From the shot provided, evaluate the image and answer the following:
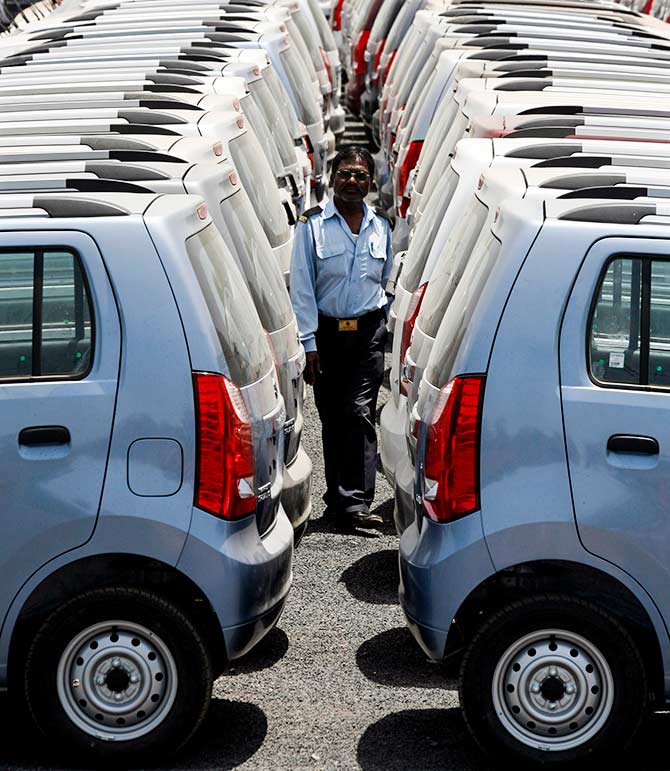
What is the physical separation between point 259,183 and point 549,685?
343cm

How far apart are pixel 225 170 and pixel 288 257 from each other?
260 centimetres

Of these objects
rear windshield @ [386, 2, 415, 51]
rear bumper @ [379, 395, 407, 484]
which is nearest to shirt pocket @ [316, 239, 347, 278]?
rear bumper @ [379, 395, 407, 484]

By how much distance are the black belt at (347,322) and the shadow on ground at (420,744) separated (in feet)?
9.14

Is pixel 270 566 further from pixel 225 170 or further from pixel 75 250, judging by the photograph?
pixel 225 170

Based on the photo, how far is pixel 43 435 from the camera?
541 centimetres

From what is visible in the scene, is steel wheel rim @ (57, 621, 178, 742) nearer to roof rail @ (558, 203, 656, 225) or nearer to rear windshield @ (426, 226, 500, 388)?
rear windshield @ (426, 226, 500, 388)

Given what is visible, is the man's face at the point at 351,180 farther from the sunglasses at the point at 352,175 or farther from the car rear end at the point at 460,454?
the car rear end at the point at 460,454

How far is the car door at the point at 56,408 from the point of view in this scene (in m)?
5.40

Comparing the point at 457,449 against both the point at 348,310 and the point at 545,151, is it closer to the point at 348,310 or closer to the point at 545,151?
the point at 545,151

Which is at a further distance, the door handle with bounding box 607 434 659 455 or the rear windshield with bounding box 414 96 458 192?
the rear windshield with bounding box 414 96 458 192

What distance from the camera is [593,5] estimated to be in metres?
15.0

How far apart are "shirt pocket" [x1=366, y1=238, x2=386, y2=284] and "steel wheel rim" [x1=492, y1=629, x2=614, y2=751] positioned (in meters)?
3.46

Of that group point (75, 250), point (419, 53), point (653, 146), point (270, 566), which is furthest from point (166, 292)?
point (419, 53)

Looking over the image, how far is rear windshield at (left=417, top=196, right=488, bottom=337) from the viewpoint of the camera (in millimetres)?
6020
